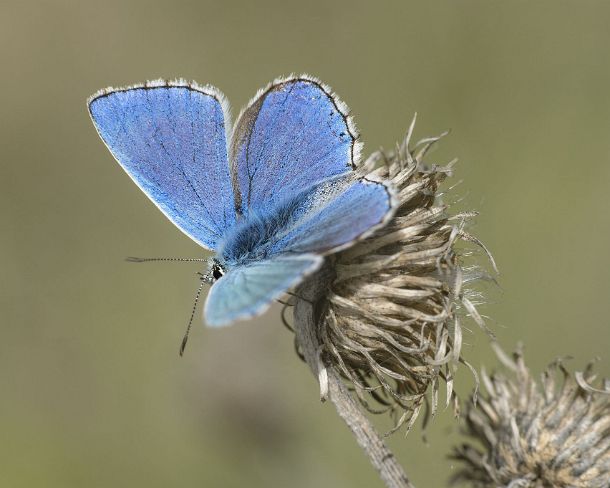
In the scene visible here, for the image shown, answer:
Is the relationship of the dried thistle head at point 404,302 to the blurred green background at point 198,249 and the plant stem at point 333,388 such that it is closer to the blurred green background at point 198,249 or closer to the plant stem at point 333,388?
the plant stem at point 333,388

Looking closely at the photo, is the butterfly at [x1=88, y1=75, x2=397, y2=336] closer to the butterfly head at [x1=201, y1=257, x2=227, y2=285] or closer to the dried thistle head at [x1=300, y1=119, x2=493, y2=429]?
the butterfly head at [x1=201, y1=257, x2=227, y2=285]

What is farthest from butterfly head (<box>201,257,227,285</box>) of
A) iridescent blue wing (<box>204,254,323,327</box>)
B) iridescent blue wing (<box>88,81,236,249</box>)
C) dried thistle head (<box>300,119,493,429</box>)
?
dried thistle head (<box>300,119,493,429</box>)

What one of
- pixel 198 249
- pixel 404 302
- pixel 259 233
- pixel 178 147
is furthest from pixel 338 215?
pixel 198 249

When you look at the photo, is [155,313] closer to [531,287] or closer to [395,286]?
[531,287]

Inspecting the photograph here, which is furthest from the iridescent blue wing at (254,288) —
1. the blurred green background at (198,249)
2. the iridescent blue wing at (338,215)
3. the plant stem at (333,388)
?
the blurred green background at (198,249)

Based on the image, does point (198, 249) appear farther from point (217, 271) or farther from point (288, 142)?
point (217, 271)
